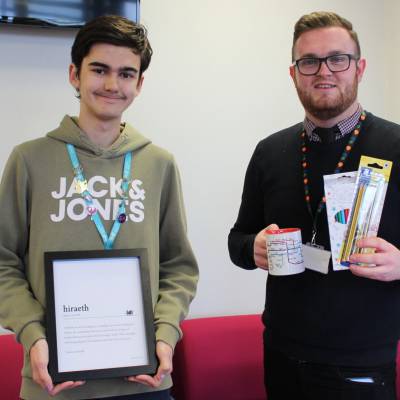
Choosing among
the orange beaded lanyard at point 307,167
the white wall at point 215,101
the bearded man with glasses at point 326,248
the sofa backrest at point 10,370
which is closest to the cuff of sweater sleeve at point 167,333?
the bearded man with glasses at point 326,248

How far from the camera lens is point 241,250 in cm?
171

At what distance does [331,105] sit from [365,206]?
0.35m

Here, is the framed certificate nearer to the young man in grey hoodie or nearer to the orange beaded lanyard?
the young man in grey hoodie

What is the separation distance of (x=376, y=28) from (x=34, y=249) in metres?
2.52

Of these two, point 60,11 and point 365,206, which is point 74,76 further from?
point 60,11

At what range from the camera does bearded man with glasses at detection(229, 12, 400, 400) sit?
1.42 meters

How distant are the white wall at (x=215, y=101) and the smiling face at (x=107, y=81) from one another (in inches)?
41.8

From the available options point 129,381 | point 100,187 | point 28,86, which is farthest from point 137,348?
point 28,86

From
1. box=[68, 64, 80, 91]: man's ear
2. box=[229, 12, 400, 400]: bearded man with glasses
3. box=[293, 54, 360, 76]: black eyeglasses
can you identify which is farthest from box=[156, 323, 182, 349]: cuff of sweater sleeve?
box=[293, 54, 360, 76]: black eyeglasses

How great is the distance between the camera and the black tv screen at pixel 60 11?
229 cm

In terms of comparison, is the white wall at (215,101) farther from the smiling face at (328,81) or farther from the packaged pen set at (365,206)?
the packaged pen set at (365,206)

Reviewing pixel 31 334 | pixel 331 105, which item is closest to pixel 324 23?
pixel 331 105

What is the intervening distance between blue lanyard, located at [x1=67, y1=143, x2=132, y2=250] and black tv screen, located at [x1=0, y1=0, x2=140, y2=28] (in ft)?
3.88

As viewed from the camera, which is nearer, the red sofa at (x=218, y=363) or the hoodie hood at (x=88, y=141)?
the hoodie hood at (x=88, y=141)
